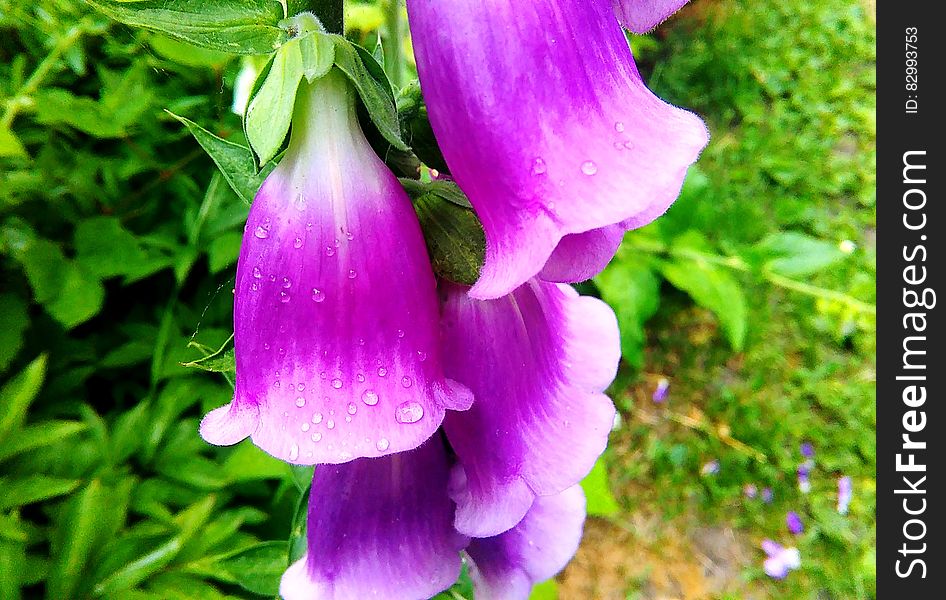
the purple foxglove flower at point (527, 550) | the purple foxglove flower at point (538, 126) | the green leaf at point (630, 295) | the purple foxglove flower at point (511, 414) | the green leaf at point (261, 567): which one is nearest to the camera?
the purple foxglove flower at point (538, 126)

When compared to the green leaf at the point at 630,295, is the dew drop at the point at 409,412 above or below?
above

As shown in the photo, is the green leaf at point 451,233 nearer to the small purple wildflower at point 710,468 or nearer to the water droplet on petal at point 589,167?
the water droplet on petal at point 589,167

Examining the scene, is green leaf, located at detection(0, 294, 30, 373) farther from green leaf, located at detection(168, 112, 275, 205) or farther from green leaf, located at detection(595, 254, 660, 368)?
green leaf, located at detection(595, 254, 660, 368)

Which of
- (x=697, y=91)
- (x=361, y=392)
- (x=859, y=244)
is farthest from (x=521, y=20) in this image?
(x=697, y=91)

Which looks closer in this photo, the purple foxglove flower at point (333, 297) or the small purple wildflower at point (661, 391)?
the purple foxglove flower at point (333, 297)

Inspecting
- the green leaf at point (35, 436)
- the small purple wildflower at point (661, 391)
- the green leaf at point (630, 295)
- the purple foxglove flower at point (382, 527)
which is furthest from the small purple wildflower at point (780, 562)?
the green leaf at point (35, 436)

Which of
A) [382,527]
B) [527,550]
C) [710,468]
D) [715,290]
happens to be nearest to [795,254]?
[715,290]

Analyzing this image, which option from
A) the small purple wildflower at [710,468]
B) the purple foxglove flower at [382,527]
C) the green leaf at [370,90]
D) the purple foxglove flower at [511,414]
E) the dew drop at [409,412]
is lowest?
the small purple wildflower at [710,468]

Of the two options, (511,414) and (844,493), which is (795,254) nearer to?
(844,493)
